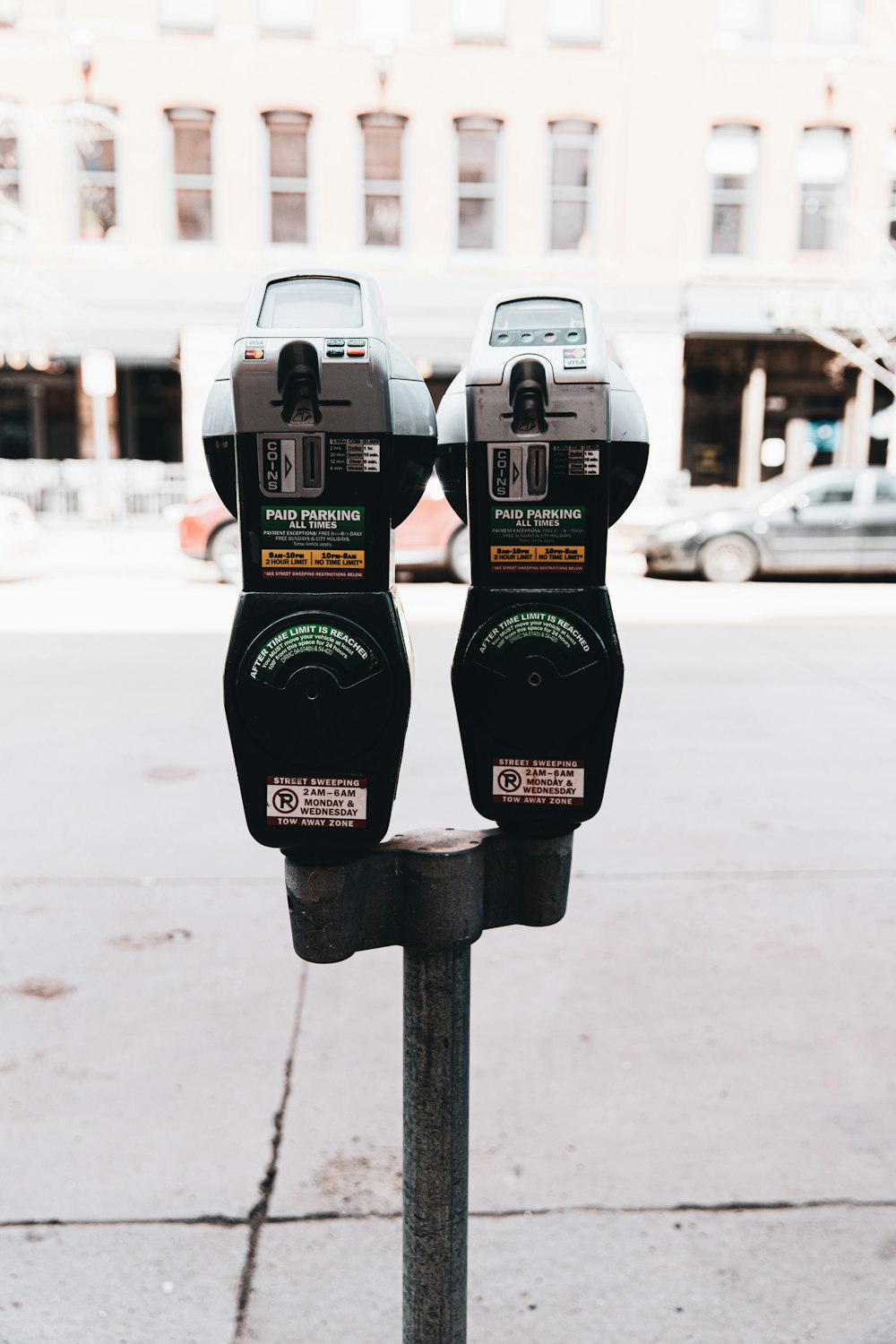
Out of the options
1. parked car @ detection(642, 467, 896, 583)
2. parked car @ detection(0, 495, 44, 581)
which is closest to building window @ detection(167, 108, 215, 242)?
parked car @ detection(0, 495, 44, 581)

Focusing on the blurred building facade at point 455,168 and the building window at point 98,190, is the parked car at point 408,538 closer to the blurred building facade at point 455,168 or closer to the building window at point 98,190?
the blurred building facade at point 455,168

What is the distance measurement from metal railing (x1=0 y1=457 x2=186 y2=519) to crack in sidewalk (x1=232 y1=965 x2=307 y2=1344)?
1676 cm

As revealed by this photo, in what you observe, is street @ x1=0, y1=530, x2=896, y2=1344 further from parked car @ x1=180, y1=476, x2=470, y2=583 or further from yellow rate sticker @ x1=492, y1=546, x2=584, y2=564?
parked car @ x1=180, y1=476, x2=470, y2=583

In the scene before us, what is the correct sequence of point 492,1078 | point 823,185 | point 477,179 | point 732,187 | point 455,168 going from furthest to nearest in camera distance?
point 823,185
point 732,187
point 477,179
point 455,168
point 492,1078

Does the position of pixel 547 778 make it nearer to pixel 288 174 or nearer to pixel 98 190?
pixel 288 174

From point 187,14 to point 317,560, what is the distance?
66.7ft

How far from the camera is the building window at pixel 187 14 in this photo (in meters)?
18.9

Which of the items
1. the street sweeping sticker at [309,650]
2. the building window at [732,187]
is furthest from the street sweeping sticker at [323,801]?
the building window at [732,187]

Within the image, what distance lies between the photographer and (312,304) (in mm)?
1638

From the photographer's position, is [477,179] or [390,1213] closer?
[390,1213]

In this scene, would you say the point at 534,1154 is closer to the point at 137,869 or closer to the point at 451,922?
the point at 451,922

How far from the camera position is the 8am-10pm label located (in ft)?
5.25

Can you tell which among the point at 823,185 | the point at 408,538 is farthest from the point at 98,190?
the point at 823,185

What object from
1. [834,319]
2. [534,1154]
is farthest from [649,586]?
[534,1154]
